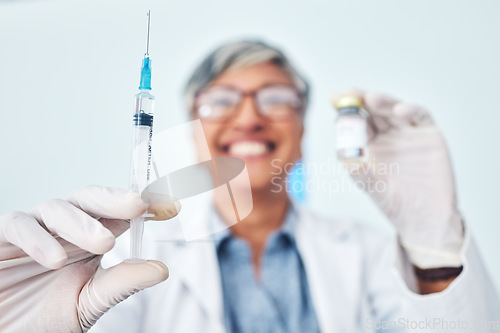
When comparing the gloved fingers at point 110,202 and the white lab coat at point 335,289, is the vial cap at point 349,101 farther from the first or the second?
the gloved fingers at point 110,202

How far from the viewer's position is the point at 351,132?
82cm

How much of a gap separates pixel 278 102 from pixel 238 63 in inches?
6.4

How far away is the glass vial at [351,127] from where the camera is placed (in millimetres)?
821

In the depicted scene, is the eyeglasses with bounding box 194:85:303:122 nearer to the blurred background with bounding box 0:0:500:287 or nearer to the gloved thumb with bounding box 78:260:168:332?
the blurred background with bounding box 0:0:500:287

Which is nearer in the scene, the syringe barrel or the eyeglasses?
the syringe barrel

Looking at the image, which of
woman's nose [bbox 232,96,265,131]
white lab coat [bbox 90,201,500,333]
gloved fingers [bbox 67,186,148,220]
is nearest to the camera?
gloved fingers [bbox 67,186,148,220]

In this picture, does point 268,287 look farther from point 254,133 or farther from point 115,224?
point 115,224

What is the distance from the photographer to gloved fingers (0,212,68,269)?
0.49 metres

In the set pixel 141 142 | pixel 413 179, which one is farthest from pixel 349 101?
pixel 141 142

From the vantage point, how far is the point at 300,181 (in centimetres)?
109

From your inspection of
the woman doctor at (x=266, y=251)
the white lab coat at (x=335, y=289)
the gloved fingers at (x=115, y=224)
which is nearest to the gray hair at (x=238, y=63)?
the woman doctor at (x=266, y=251)

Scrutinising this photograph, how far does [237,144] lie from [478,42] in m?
0.72

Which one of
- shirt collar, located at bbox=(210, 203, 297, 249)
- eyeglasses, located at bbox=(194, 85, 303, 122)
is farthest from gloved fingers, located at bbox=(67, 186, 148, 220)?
eyeglasses, located at bbox=(194, 85, 303, 122)

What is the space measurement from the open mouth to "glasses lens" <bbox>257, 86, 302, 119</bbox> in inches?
3.2
